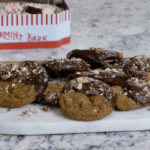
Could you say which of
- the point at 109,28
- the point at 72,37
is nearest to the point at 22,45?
the point at 72,37

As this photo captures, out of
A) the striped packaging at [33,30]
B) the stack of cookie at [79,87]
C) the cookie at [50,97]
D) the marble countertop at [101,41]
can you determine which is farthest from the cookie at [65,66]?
the striped packaging at [33,30]

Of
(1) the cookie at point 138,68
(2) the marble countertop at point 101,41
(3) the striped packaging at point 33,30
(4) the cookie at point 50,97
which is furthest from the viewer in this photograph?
(3) the striped packaging at point 33,30

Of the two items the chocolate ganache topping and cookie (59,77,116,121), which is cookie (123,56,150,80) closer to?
cookie (59,77,116,121)

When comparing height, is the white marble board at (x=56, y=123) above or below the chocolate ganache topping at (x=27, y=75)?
below

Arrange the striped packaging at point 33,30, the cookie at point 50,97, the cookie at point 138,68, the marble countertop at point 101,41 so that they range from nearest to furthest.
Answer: the marble countertop at point 101,41 < the cookie at point 50,97 < the cookie at point 138,68 < the striped packaging at point 33,30

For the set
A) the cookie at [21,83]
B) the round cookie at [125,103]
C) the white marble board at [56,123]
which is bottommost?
the white marble board at [56,123]

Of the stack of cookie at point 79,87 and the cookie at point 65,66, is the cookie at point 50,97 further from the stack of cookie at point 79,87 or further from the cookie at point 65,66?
the cookie at point 65,66
